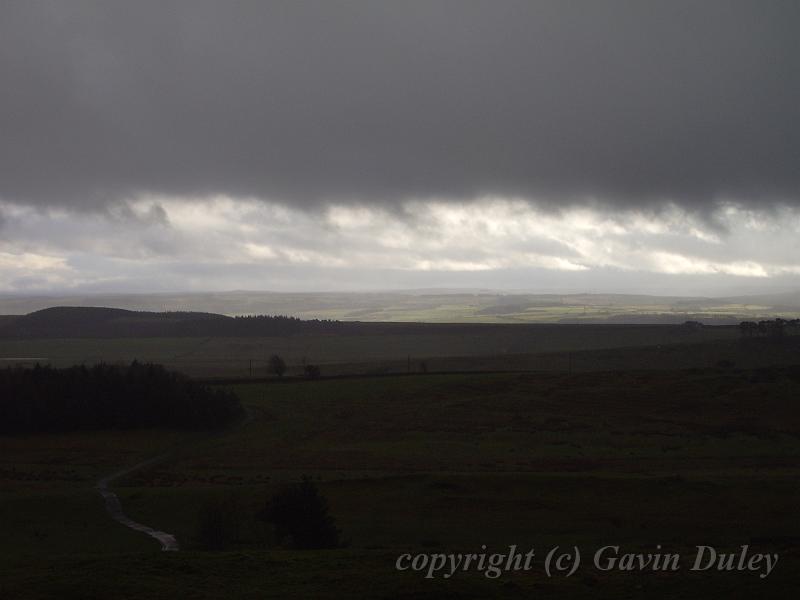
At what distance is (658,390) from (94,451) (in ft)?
144

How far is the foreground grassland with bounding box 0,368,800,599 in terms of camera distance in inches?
689

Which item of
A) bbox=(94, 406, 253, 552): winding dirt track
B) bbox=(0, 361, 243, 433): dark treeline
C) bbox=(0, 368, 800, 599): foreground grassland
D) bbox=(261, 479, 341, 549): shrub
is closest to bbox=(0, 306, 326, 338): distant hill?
bbox=(0, 368, 800, 599): foreground grassland

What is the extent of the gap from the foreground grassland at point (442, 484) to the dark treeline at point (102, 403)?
2.66m

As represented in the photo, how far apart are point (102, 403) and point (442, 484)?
36.0 meters

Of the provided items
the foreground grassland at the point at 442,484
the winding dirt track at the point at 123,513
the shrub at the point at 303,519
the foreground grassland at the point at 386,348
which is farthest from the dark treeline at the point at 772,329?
the shrub at the point at 303,519

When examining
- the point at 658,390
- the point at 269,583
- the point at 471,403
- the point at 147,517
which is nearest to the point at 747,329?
A: the point at 658,390

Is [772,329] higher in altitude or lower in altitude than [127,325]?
lower

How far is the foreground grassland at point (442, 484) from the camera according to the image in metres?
17.5

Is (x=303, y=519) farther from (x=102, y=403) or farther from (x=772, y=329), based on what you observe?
(x=772, y=329)

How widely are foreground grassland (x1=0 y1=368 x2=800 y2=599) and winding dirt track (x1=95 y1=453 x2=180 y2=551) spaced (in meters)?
0.56

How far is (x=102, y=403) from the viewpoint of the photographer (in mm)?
61406

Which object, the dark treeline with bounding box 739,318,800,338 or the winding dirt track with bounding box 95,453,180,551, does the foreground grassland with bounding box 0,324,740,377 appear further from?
the winding dirt track with bounding box 95,453,180,551

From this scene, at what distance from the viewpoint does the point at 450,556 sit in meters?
20.3

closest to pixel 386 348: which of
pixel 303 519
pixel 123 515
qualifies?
pixel 123 515
